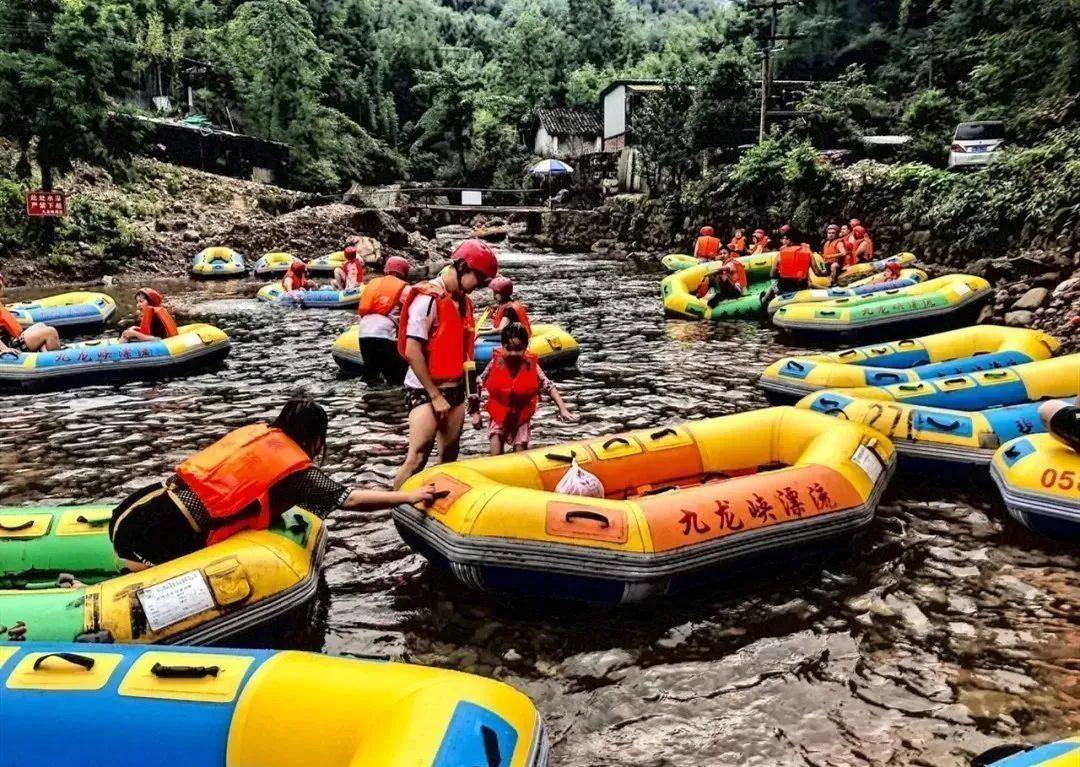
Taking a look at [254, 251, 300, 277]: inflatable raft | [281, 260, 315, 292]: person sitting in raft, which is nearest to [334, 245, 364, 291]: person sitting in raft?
[281, 260, 315, 292]: person sitting in raft

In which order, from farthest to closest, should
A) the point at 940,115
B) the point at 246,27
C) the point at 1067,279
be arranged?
the point at 246,27
the point at 940,115
the point at 1067,279

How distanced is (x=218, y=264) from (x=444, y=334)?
17.7 meters

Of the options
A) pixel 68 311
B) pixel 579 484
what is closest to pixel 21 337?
pixel 68 311

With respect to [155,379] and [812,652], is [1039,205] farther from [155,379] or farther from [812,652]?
[155,379]

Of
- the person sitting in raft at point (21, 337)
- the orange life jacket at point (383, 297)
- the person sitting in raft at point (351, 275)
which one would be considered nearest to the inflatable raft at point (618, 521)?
the orange life jacket at point (383, 297)

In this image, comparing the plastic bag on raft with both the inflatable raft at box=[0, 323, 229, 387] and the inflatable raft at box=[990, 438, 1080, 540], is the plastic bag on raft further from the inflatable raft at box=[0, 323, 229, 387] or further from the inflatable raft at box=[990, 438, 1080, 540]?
the inflatable raft at box=[0, 323, 229, 387]

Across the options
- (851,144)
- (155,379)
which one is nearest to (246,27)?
(851,144)

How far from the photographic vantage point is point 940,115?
19844 mm

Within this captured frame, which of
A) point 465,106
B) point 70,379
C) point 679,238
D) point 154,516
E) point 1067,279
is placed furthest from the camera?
point 465,106

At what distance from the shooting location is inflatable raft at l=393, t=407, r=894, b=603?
4188 mm

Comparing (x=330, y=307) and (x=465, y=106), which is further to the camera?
(x=465, y=106)

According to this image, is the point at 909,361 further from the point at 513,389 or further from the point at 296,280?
the point at 296,280

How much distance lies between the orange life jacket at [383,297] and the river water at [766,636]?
4.01 ft

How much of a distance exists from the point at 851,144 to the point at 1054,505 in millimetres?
18785
